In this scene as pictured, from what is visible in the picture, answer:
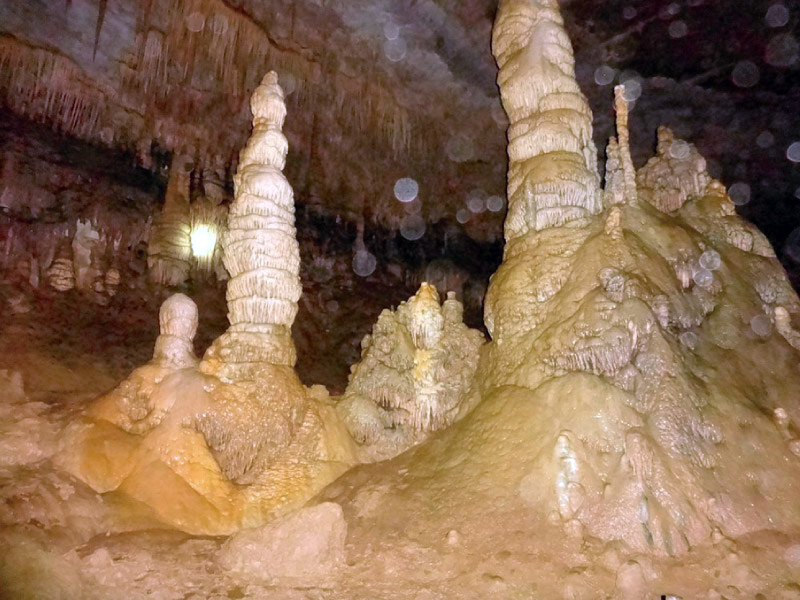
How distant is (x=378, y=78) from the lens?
13992 millimetres

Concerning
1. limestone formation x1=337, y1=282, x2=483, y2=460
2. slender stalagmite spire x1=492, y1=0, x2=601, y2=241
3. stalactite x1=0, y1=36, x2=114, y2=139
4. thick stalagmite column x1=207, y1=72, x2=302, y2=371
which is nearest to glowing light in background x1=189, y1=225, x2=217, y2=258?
stalactite x1=0, y1=36, x2=114, y2=139

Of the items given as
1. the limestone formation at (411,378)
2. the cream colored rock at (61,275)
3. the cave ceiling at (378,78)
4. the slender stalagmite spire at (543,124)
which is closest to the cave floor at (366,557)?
the limestone formation at (411,378)

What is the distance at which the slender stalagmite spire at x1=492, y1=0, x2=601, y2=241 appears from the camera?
331 inches

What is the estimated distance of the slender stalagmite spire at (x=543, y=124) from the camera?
8.41m

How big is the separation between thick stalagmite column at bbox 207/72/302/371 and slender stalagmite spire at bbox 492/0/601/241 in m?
3.16

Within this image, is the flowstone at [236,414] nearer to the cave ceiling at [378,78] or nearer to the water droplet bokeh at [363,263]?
the cave ceiling at [378,78]

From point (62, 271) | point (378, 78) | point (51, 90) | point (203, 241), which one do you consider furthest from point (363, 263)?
point (51, 90)

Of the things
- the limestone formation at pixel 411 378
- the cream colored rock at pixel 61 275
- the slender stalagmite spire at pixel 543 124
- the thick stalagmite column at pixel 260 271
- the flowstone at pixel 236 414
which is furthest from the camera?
the cream colored rock at pixel 61 275

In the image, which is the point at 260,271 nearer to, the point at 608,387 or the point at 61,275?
the point at 608,387

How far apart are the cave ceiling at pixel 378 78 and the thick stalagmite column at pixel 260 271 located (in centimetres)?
552

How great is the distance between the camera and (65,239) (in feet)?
44.1

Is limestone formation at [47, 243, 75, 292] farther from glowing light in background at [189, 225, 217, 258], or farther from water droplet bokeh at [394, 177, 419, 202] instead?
water droplet bokeh at [394, 177, 419, 202]

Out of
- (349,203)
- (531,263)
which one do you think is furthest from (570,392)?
(349,203)

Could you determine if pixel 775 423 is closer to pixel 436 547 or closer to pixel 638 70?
pixel 436 547
